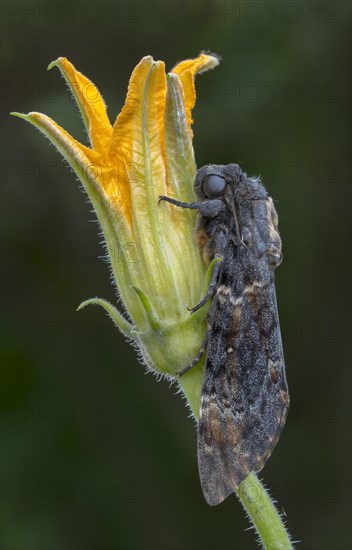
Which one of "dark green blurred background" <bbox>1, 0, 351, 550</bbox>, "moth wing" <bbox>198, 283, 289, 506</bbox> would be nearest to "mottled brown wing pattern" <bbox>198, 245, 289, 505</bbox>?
"moth wing" <bbox>198, 283, 289, 506</bbox>

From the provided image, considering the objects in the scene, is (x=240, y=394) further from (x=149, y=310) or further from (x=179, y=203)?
(x=179, y=203)

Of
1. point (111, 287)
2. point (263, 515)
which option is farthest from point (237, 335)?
point (111, 287)

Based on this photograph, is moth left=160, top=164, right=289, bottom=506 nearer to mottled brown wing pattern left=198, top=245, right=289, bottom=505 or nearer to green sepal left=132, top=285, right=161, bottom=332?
mottled brown wing pattern left=198, top=245, right=289, bottom=505

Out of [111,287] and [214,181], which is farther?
[111,287]

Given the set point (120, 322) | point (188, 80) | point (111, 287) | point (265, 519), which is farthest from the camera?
point (111, 287)

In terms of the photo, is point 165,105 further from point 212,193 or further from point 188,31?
point 188,31

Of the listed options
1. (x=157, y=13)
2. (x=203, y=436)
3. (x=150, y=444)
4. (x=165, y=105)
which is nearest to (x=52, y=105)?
(x=157, y=13)
